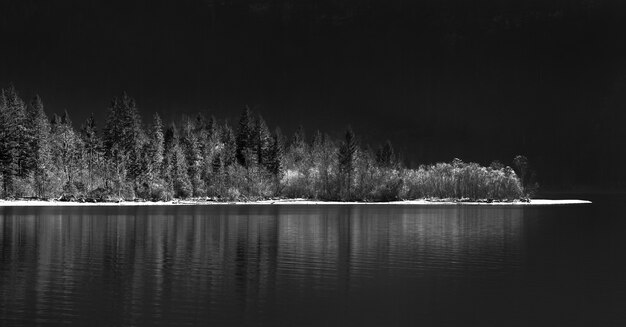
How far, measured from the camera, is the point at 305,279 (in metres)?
53.8

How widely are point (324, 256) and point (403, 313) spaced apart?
28.3 meters

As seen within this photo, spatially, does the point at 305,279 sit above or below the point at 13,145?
below

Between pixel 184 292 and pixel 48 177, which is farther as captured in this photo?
pixel 48 177

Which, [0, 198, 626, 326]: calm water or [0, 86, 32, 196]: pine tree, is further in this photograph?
[0, 86, 32, 196]: pine tree

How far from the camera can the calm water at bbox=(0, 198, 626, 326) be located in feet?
132

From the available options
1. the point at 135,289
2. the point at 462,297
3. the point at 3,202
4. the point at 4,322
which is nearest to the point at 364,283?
the point at 462,297

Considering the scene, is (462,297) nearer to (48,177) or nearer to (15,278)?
(15,278)

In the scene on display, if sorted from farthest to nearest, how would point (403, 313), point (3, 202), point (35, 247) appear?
point (3, 202), point (35, 247), point (403, 313)

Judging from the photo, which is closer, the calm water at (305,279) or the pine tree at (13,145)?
the calm water at (305,279)

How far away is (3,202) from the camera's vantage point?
18300 cm

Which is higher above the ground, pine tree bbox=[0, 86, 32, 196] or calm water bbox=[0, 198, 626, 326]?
pine tree bbox=[0, 86, 32, 196]

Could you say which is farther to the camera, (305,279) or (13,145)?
(13,145)

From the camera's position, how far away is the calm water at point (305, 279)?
132 feet

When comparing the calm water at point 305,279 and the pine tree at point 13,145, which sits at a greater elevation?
the pine tree at point 13,145
